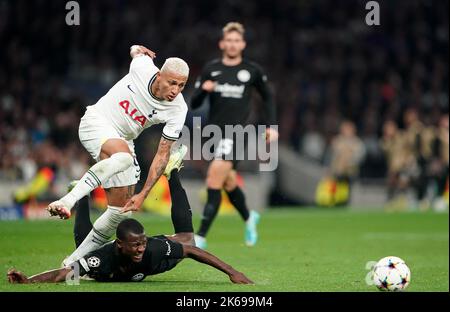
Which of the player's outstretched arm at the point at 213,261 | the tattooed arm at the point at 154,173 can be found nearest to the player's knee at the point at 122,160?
the tattooed arm at the point at 154,173

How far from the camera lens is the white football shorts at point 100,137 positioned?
9336 millimetres

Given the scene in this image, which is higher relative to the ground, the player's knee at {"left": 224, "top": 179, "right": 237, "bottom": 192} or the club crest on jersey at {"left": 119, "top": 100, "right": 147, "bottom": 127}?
the club crest on jersey at {"left": 119, "top": 100, "right": 147, "bottom": 127}

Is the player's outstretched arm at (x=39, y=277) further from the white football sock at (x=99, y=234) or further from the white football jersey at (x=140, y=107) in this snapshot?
the white football jersey at (x=140, y=107)

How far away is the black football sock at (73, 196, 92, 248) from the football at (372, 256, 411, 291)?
2.80 metres

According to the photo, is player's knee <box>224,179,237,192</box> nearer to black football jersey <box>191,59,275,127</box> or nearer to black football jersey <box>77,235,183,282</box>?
black football jersey <box>191,59,275,127</box>

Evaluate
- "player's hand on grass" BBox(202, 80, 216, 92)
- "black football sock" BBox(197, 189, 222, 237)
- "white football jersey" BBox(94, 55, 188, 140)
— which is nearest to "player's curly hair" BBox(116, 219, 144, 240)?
"white football jersey" BBox(94, 55, 188, 140)

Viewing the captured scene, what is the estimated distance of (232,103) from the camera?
42.1ft

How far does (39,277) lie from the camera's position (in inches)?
331

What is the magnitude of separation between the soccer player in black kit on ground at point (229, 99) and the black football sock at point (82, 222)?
3.07m

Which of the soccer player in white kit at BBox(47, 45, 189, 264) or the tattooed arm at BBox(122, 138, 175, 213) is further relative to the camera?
the soccer player in white kit at BBox(47, 45, 189, 264)

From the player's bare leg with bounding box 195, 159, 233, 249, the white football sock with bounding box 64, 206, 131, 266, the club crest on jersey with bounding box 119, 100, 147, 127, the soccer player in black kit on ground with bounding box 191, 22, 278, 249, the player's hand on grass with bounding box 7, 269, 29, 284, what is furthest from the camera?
the soccer player in black kit on ground with bounding box 191, 22, 278, 249

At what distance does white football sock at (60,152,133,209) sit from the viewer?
28.3 ft
